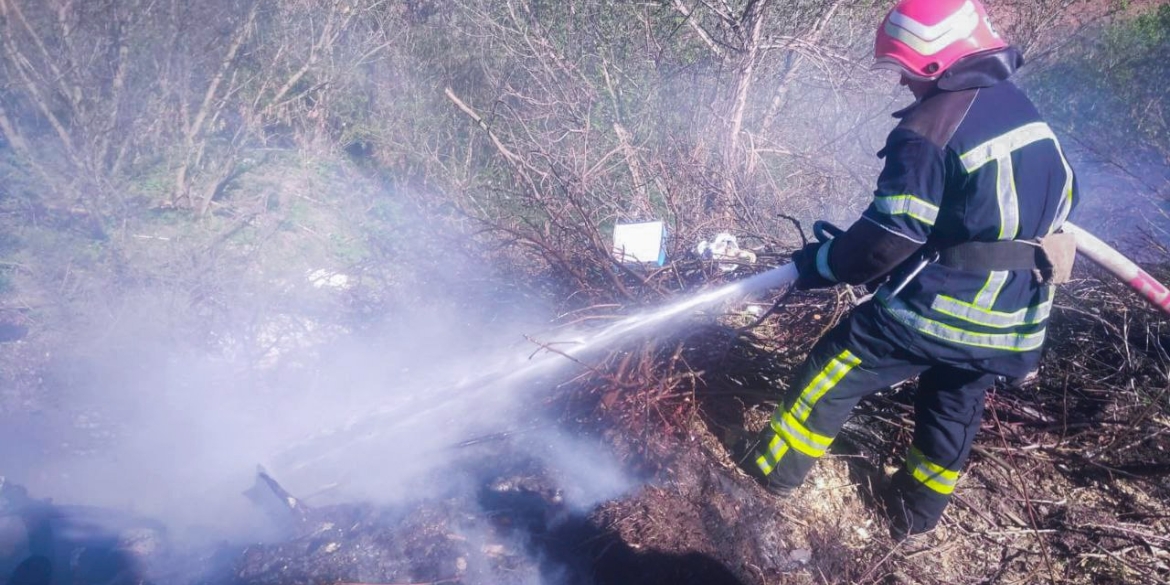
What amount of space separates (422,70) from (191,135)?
2.66 metres

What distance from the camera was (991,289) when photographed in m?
2.55

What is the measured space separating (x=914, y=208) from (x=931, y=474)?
4.44ft

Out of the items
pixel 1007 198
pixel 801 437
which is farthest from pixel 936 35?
pixel 801 437

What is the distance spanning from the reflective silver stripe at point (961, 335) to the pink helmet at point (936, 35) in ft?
3.00

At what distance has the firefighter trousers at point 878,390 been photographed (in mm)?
2814

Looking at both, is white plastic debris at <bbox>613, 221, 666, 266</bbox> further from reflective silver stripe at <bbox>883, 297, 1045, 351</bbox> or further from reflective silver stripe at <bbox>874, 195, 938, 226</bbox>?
reflective silver stripe at <bbox>874, 195, 938, 226</bbox>

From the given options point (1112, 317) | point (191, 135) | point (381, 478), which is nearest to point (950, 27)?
point (1112, 317)

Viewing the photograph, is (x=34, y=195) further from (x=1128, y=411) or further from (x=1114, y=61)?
(x=1114, y=61)

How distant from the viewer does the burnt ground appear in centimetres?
289

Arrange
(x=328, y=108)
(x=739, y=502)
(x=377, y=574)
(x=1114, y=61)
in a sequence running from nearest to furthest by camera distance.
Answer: (x=377, y=574), (x=739, y=502), (x=328, y=108), (x=1114, y=61)

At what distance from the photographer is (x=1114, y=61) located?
8.47 meters

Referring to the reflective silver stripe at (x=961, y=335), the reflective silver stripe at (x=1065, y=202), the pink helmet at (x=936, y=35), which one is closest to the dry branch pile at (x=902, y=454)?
the reflective silver stripe at (x=961, y=335)

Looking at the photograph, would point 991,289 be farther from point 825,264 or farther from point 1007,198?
point 825,264

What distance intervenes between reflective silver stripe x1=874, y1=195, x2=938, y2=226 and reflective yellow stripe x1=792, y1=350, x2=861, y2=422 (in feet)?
2.24
